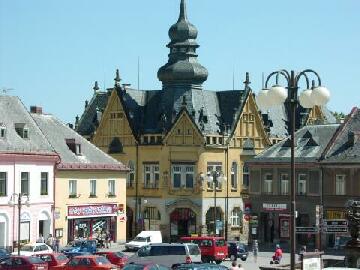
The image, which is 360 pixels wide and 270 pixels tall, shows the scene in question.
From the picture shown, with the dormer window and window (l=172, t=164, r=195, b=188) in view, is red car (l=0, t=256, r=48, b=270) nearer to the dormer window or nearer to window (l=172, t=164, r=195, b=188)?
the dormer window

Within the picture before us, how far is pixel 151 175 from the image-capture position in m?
85.8

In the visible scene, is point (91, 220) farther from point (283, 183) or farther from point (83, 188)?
point (283, 183)

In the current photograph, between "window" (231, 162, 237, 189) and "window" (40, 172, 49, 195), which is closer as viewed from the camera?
"window" (40, 172, 49, 195)

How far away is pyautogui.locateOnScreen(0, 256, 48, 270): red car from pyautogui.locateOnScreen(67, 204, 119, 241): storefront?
24563 millimetres

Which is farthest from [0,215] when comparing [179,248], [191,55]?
[191,55]

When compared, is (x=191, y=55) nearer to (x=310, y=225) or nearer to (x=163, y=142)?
(x=163, y=142)

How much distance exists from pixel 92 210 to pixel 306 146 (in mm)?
17848

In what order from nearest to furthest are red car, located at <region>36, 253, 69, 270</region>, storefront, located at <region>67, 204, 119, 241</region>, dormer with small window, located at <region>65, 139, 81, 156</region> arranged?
red car, located at <region>36, 253, 69, 270</region> < storefront, located at <region>67, 204, 119, 241</region> < dormer with small window, located at <region>65, 139, 81, 156</region>

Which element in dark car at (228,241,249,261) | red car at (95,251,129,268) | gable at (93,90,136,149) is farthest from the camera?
gable at (93,90,136,149)

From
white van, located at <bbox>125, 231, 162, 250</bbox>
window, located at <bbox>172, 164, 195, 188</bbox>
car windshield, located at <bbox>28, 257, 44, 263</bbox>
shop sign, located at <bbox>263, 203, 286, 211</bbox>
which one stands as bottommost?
car windshield, located at <bbox>28, 257, 44, 263</bbox>

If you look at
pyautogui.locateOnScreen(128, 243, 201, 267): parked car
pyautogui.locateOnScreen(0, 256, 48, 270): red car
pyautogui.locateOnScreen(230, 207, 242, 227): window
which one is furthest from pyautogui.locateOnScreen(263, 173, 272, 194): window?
pyautogui.locateOnScreen(0, 256, 48, 270): red car

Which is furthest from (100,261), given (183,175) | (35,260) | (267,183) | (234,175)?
(234,175)

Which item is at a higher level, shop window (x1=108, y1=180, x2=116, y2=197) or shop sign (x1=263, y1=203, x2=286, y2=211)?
shop window (x1=108, y1=180, x2=116, y2=197)

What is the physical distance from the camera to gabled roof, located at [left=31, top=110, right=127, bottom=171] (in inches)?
2859
